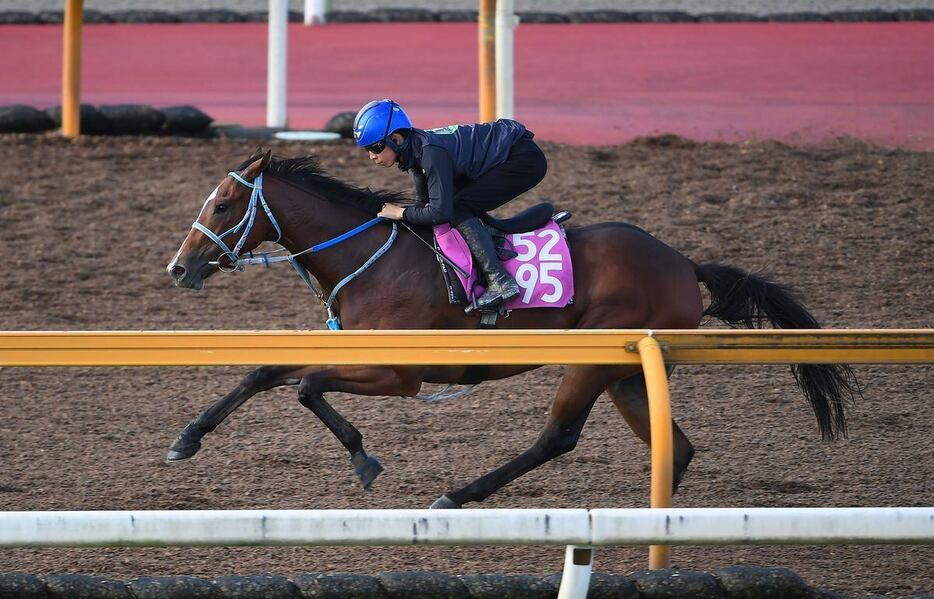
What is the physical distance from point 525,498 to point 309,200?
1660 mm

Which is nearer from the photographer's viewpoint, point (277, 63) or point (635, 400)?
point (635, 400)

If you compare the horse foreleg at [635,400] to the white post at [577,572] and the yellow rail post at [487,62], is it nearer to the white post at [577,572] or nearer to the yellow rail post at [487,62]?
the white post at [577,572]

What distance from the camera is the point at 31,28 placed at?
1881 cm

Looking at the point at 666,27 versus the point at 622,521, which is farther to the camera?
the point at 666,27

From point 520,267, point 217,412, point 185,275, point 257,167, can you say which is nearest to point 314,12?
point 257,167

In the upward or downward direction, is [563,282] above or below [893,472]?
above

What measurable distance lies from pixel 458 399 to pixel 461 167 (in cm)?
214

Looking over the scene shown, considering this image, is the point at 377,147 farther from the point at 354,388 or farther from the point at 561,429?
the point at 561,429

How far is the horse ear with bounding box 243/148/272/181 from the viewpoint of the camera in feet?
18.7

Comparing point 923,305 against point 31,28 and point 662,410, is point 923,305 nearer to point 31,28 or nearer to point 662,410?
point 662,410

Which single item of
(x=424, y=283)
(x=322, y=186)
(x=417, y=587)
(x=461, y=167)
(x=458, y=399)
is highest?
(x=461, y=167)

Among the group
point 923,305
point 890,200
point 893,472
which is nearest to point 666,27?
point 890,200

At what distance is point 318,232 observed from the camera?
5.75 meters

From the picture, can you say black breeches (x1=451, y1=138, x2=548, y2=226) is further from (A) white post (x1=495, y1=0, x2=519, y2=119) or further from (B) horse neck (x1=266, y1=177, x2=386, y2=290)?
(A) white post (x1=495, y1=0, x2=519, y2=119)
